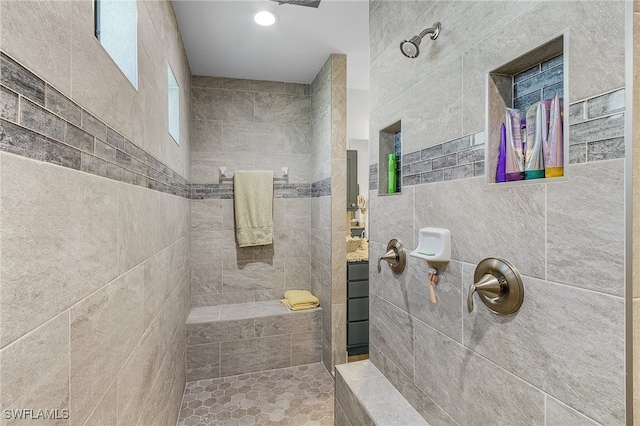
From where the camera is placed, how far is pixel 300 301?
115 inches

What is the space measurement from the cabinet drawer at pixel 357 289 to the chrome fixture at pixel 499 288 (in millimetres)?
1913

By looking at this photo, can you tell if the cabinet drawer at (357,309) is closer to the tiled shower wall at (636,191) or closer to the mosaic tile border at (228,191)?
the mosaic tile border at (228,191)

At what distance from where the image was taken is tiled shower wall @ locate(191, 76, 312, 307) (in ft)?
10.0

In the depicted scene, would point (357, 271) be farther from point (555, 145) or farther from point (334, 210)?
point (555, 145)

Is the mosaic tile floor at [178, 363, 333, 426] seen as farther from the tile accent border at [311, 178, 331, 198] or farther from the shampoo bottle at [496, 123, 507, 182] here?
the shampoo bottle at [496, 123, 507, 182]

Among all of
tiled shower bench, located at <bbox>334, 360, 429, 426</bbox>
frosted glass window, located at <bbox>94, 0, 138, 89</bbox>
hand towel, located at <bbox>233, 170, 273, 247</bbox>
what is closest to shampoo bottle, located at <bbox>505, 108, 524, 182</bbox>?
tiled shower bench, located at <bbox>334, 360, 429, 426</bbox>

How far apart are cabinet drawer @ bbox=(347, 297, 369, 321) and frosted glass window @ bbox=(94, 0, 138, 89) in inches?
92.2

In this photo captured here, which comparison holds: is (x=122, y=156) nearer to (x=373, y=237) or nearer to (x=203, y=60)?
(x=373, y=237)

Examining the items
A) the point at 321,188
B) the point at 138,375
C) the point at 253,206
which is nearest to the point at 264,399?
the point at 138,375

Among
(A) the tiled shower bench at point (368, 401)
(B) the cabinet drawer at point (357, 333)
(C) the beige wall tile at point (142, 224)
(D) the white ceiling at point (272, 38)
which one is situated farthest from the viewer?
(B) the cabinet drawer at point (357, 333)

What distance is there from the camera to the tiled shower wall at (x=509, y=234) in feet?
2.25

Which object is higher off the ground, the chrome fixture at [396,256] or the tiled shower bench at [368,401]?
the chrome fixture at [396,256]

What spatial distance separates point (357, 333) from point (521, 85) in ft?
7.93

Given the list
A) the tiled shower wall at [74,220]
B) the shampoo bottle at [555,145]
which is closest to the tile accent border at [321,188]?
the tiled shower wall at [74,220]
